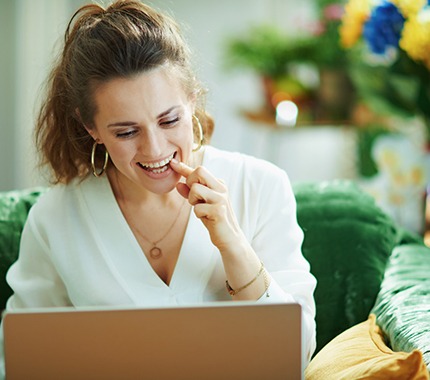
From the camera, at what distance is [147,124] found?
5.30 ft

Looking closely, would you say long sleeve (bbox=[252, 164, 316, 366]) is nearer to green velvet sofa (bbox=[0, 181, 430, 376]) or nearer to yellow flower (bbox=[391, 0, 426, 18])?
green velvet sofa (bbox=[0, 181, 430, 376])

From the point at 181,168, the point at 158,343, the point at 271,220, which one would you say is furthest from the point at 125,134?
the point at 158,343

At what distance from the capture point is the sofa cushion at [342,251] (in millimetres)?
2021

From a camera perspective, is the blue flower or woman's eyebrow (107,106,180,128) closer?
woman's eyebrow (107,106,180,128)

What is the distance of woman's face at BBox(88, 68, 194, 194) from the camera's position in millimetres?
1618

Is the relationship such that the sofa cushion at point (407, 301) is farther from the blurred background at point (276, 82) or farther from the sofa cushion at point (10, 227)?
the blurred background at point (276, 82)

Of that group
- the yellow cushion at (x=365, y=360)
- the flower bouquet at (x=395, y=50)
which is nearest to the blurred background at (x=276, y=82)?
the flower bouquet at (x=395, y=50)

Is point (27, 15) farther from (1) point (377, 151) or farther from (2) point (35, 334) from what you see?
(2) point (35, 334)

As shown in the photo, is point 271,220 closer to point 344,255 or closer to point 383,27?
point 344,255

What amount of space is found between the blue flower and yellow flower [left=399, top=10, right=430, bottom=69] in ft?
0.18

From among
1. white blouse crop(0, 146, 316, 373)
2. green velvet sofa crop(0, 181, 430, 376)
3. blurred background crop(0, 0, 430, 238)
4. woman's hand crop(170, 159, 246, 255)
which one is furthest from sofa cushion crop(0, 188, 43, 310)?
blurred background crop(0, 0, 430, 238)

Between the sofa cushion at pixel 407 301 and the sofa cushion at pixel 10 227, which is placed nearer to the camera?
the sofa cushion at pixel 407 301

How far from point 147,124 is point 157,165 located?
0.30 ft

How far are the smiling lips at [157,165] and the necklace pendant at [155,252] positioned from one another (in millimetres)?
229
